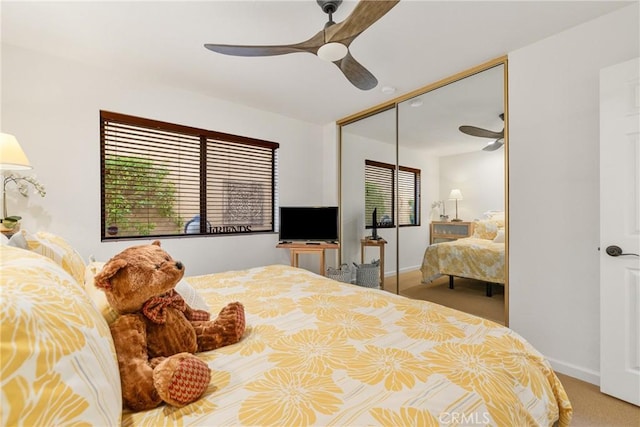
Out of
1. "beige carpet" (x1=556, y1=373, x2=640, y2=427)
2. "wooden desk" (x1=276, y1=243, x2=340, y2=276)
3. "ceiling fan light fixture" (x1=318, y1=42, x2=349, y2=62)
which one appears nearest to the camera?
"beige carpet" (x1=556, y1=373, x2=640, y2=427)

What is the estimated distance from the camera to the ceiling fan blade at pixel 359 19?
1390 millimetres

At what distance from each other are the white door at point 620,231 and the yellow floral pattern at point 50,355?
267cm

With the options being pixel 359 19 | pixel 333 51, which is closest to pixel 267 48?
pixel 333 51

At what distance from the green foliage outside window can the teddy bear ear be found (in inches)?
89.8

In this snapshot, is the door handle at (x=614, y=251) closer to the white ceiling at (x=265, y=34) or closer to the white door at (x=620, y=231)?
the white door at (x=620, y=231)

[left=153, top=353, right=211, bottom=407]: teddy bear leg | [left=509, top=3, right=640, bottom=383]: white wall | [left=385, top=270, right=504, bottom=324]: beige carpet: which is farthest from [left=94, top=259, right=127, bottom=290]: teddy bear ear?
[left=385, top=270, right=504, bottom=324]: beige carpet

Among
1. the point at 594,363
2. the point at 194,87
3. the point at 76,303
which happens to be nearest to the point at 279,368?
the point at 76,303

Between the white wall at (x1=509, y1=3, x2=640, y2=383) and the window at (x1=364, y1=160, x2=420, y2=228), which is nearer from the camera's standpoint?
the white wall at (x1=509, y1=3, x2=640, y2=383)

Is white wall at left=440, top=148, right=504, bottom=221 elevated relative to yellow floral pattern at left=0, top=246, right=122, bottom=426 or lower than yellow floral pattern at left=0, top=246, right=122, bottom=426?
elevated

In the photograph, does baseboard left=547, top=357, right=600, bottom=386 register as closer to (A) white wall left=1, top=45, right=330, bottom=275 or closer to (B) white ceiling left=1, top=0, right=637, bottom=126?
(B) white ceiling left=1, top=0, right=637, bottom=126

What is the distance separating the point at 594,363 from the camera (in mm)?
2023

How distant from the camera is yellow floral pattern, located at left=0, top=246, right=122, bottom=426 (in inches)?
18.0

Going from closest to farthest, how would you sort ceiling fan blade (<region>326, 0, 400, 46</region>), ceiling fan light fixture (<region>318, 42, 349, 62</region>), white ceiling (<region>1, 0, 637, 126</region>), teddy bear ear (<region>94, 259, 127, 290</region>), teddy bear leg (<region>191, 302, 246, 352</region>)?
1. teddy bear ear (<region>94, 259, 127, 290</region>)
2. teddy bear leg (<region>191, 302, 246, 352</region>)
3. ceiling fan blade (<region>326, 0, 400, 46</region>)
4. ceiling fan light fixture (<region>318, 42, 349, 62</region>)
5. white ceiling (<region>1, 0, 637, 126</region>)

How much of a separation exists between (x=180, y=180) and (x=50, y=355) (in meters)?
2.94
